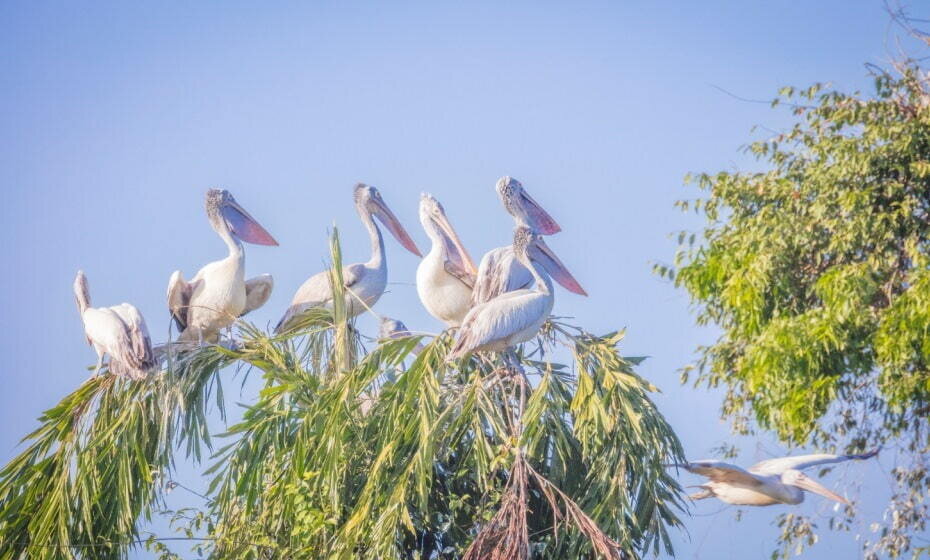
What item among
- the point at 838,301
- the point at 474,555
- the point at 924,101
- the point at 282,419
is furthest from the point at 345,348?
A: the point at 924,101

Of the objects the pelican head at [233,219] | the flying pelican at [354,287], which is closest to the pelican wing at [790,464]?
the flying pelican at [354,287]

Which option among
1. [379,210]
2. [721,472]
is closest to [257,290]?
[379,210]

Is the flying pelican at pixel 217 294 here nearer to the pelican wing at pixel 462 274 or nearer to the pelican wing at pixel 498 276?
the pelican wing at pixel 462 274

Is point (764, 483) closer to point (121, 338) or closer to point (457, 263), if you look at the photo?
point (457, 263)

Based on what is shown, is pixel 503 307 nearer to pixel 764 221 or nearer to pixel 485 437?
pixel 485 437

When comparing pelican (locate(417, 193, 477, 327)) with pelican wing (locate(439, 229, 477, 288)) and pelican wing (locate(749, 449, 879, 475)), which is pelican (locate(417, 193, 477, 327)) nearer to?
pelican wing (locate(439, 229, 477, 288))

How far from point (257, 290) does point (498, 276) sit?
1699 millimetres

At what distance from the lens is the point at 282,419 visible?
6789 mm

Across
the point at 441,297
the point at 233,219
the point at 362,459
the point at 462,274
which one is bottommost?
the point at 362,459

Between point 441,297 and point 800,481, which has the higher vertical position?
point 441,297

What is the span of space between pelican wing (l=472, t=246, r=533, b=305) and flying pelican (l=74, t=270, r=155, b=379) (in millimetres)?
1855

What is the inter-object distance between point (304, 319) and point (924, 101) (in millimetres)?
5842

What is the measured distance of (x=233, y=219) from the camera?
9086 millimetres

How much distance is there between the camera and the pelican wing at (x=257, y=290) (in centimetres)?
870
